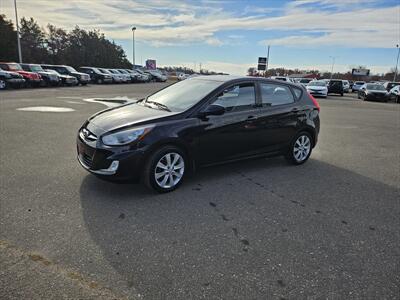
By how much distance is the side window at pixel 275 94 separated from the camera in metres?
5.37

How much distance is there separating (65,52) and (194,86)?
55.4 m

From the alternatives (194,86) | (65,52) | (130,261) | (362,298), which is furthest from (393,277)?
(65,52)

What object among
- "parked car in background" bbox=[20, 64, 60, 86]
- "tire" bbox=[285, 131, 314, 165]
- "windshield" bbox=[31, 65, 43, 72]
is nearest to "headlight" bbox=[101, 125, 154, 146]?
"tire" bbox=[285, 131, 314, 165]

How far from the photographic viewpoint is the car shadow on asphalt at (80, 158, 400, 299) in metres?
2.63

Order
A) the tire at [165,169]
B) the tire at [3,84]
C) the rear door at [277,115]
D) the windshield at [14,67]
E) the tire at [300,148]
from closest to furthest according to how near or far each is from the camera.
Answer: the tire at [165,169], the rear door at [277,115], the tire at [300,148], the tire at [3,84], the windshield at [14,67]

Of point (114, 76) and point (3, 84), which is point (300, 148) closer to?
point (3, 84)

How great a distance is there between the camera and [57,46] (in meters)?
54.1

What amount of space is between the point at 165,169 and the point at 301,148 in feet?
9.79

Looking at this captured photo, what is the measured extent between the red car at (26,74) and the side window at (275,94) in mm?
21435

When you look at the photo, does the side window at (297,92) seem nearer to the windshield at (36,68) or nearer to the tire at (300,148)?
the tire at (300,148)

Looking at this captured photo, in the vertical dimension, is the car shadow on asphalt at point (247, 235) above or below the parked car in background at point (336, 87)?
below

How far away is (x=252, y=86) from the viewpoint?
5238mm

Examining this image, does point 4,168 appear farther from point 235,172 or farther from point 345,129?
point 345,129

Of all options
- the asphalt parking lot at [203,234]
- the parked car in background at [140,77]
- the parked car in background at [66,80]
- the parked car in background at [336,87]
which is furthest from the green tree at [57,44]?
the asphalt parking lot at [203,234]
